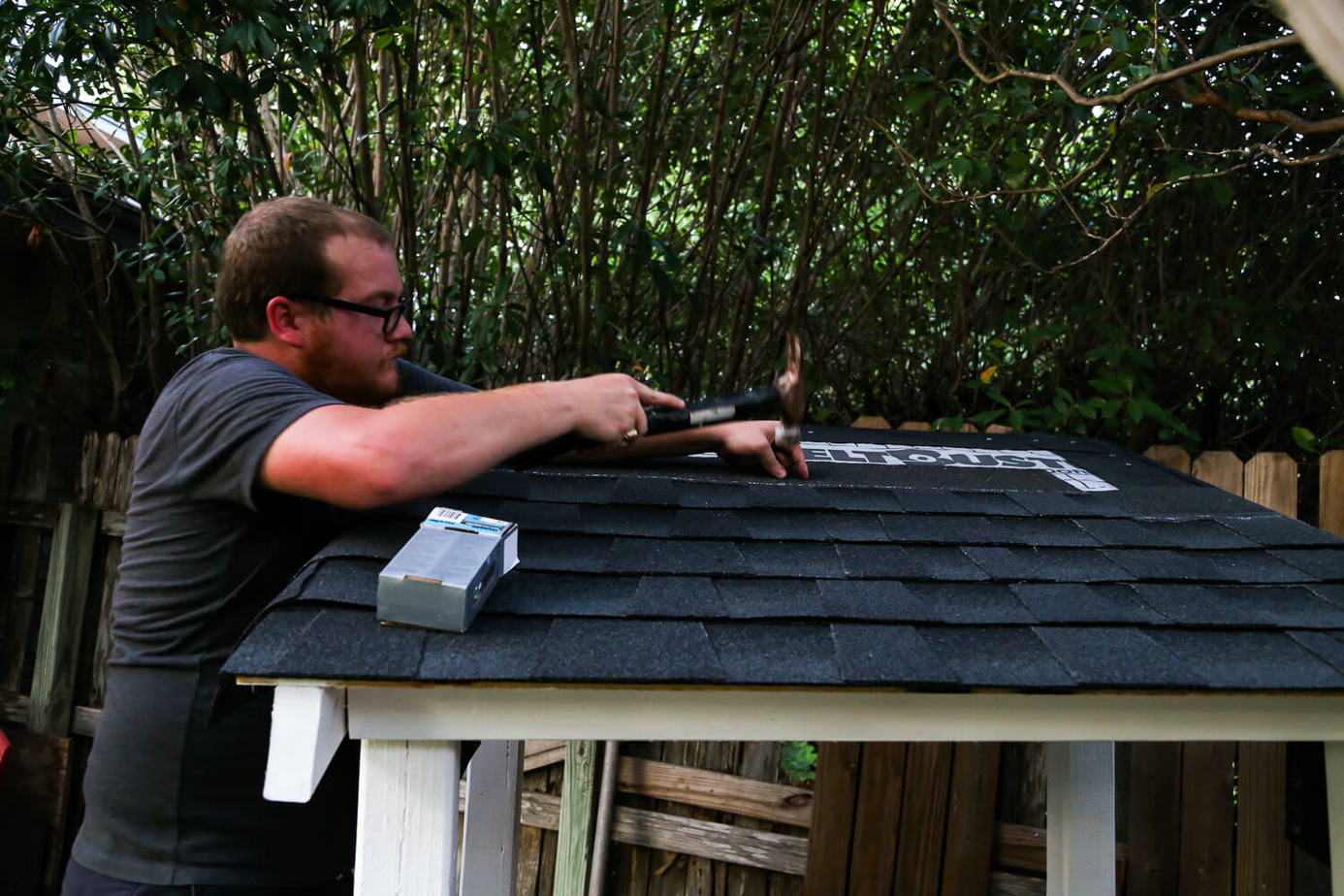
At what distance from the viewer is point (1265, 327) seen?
11.7 feet

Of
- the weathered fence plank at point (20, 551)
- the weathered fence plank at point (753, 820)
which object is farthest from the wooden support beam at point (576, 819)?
the weathered fence plank at point (20, 551)

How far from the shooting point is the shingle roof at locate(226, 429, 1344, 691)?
130 cm

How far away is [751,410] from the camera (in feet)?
7.91

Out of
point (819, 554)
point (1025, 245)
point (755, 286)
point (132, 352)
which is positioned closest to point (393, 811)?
point (819, 554)

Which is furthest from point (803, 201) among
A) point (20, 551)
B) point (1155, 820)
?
point (20, 551)

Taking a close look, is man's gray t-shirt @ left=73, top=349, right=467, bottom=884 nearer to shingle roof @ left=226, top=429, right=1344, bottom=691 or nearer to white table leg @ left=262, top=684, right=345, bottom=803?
shingle roof @ left=226, top=429, right=1344, bottom=691

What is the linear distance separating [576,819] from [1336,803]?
9.52 ft

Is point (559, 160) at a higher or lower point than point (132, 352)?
higher

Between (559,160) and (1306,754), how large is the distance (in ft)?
11.5

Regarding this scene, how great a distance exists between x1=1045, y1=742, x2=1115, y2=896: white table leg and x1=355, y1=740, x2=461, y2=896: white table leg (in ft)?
5.88

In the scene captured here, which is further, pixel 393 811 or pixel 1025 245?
pixel 1025 245

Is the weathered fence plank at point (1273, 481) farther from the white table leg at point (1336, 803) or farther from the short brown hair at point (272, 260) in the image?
the short brown hair at point (272, 260)

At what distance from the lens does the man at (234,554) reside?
157 centimetres

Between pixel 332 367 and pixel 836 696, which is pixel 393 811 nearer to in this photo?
pixel 836 696
